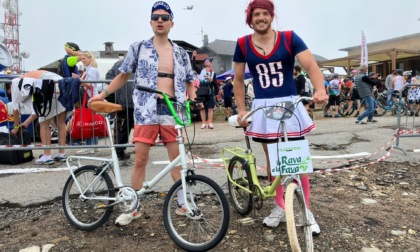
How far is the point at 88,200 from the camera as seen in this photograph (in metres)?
3.12

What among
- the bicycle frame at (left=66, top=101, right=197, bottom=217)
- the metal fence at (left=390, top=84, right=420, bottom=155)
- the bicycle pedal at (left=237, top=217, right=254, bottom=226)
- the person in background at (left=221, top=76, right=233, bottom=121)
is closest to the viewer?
the bicycle frame at (left=66, top=101, right=197, bottom=217)

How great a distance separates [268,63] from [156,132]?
1183mm

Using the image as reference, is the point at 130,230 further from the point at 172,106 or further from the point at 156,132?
the point at 172,106

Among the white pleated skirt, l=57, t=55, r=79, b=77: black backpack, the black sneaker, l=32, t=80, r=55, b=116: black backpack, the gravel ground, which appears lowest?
the gravel ground

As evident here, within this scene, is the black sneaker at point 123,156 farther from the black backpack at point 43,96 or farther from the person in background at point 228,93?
the person in background at point 228,93

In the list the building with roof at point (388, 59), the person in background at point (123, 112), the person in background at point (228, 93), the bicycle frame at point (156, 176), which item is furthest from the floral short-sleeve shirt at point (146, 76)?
the building with roof at point (388, 59)

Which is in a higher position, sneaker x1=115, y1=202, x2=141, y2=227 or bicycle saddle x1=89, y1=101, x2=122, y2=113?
bicycle saddle x1=89, y1=101, x2=122, y2=113

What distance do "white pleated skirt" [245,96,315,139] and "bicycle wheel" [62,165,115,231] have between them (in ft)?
4.54

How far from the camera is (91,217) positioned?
10.5ft

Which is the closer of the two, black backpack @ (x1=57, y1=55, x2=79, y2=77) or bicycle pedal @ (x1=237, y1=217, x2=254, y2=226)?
bicycle pedal @ (x1=237, y1=217, x2=254, y2=226)

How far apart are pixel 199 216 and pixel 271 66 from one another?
1.33m

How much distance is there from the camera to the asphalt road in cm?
410

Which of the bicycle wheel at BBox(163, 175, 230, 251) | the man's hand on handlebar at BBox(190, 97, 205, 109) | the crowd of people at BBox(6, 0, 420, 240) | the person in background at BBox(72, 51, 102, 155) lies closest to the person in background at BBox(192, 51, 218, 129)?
the person in background at BBox(72, 51, 102, 155)

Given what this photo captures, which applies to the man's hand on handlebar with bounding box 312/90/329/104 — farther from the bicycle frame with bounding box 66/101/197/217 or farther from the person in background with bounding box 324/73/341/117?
the person in background with bounding box 324/73/341/117
